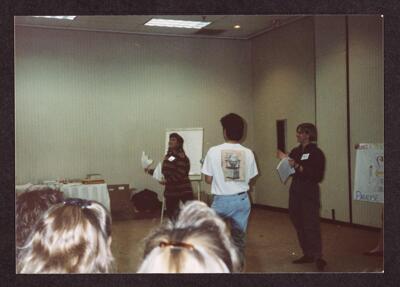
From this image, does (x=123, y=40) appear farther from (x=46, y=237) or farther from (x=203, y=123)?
(x=46, y=237)

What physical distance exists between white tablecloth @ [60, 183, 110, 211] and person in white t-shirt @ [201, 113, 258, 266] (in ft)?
2.78

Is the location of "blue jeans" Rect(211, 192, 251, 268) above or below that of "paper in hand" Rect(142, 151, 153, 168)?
below

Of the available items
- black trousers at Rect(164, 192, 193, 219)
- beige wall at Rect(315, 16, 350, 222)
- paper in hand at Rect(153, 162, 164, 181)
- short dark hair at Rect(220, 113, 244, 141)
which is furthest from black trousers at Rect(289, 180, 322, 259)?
paper in hand at Rect(153, 162, 164, 181)

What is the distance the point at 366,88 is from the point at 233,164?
1.65m

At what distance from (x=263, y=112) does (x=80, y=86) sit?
5.02ft

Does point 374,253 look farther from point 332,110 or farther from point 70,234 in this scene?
point 70,234

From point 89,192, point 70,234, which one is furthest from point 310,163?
point 70,234

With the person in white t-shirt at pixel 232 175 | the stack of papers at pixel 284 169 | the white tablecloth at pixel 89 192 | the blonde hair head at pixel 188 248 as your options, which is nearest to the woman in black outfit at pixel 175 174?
the person in white t-shirt at pixel 232 175

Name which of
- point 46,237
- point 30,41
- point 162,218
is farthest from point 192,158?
point 46,237

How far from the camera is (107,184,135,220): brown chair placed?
3654 millimetres

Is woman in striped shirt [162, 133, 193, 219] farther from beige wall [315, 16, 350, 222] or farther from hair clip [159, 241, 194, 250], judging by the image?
hair clip [159, 241, 194, 250]

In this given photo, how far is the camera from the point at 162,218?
138 inches

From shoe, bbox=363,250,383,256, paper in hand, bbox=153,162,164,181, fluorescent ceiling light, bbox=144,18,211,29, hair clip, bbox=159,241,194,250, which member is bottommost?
shoe, bbox=363,250,383,256

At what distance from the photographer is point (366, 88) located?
4270 millimetres
